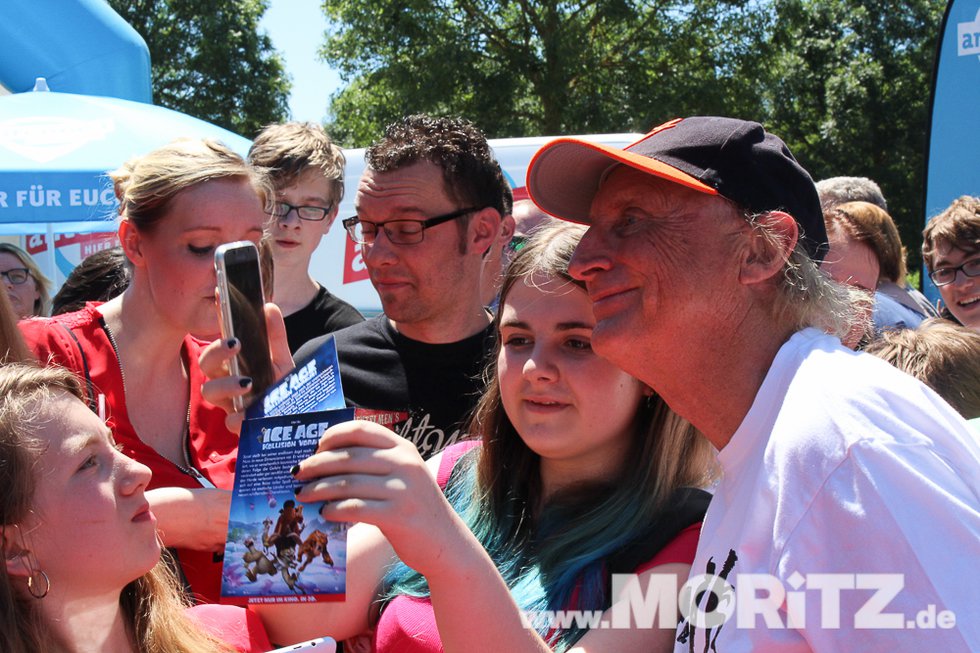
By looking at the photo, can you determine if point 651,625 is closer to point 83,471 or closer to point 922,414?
point 922,414

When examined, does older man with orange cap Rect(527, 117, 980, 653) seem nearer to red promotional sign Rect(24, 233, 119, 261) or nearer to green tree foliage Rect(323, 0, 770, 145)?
red promotional sign Rect(24, 233, 119, 261)

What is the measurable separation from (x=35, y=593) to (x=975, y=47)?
653 cm

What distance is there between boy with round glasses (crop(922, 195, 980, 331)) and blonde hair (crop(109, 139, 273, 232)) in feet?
9.84

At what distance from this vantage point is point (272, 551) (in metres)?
1.30

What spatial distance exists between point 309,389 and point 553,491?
84 cm

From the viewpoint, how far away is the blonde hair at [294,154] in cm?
411

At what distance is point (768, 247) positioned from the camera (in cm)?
160

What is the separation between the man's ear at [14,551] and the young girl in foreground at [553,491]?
1.59 ft

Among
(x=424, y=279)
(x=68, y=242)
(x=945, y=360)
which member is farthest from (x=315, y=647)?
(x=68, y=242)

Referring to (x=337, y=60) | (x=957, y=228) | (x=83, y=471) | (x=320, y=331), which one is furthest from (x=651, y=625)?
(x=337, y=60)

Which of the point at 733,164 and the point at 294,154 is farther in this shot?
the point at 294,154

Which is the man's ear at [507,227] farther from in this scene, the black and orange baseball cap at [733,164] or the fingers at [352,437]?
the fingers at [352,437]

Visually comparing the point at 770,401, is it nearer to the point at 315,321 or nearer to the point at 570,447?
the point at 570,447

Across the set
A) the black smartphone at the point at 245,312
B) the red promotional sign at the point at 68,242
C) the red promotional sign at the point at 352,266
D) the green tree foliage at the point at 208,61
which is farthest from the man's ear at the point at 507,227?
the green tree foliage at the point at 208,61
